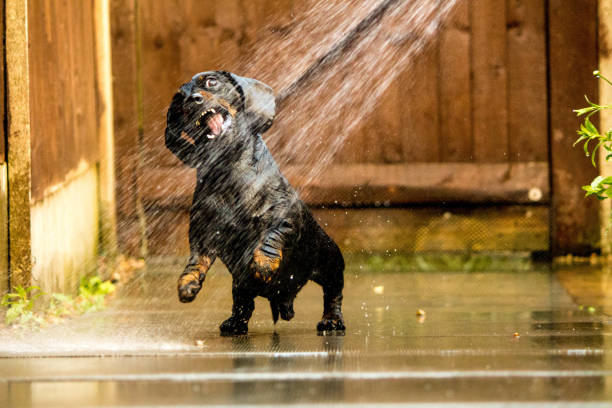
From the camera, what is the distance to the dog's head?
388cm

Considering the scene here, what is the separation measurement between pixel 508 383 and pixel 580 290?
94.5 inches

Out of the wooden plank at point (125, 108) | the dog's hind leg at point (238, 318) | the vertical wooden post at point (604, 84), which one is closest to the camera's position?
the dog's hind leg at point (238, 318)

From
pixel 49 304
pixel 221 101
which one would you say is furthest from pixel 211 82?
pixel 49 304

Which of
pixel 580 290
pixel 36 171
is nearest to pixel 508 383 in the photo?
pixel 580 290

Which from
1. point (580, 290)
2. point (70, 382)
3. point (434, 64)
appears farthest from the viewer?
point (434, 64)

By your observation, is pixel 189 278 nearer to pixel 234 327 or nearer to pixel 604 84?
pixel 234 327

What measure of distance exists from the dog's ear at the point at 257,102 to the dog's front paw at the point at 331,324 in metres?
0.89

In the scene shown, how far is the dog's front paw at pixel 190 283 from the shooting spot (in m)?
3.89

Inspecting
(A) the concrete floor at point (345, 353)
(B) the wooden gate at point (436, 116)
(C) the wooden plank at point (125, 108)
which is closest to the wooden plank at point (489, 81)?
(B) the wooden gate at point (436, 116)

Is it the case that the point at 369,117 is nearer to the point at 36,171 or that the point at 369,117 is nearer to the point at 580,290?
the point at 580,290

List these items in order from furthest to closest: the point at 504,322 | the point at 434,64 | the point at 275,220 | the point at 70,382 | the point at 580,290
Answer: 1. the point at 434,64
2. the point at 580,290
3. the point at 504,322
4. the point at 275,220
5. the point at 70,382

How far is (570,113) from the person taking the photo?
665 centimetres

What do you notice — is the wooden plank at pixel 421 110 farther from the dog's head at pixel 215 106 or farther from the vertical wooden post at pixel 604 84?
the dog's head at pixel 215 106

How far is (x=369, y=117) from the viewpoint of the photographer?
6832 mm
